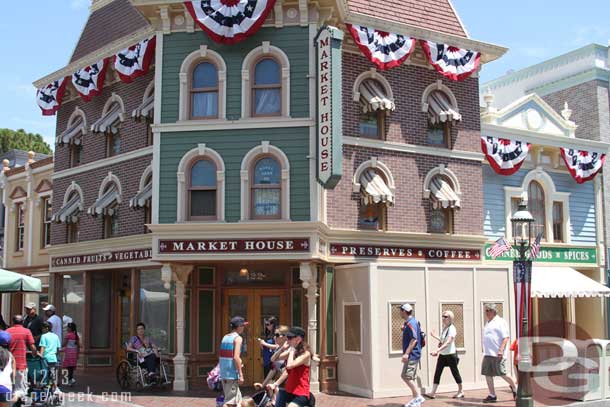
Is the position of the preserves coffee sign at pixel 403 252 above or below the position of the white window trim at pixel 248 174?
below

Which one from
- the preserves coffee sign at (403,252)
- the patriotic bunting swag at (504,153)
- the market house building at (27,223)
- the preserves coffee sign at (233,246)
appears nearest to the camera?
the preserves coffee sign at (233,246)

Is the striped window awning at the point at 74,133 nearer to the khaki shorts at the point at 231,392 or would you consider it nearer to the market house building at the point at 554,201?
the market house building at the point at 554,201

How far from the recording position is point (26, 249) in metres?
28.5

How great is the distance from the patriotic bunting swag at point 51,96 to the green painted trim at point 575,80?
16253 mm

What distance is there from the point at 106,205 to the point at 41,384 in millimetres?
6948

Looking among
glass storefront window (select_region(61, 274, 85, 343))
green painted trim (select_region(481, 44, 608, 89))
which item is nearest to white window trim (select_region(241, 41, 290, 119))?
glass storefront window (select_region(61, 274, 85, 343))

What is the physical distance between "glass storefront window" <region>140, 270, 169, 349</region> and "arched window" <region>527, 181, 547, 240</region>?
11.3 metres

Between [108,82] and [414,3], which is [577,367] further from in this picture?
[108,82]

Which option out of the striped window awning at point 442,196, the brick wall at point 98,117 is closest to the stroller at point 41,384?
the brick wall at point 98,117

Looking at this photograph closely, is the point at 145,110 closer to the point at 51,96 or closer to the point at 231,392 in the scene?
the point at 51,96

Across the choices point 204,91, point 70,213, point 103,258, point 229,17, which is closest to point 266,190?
point 204,91

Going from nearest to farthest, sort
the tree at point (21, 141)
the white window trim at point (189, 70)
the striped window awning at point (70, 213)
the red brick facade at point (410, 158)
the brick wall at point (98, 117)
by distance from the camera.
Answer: the white window trim at point (189, 70) < the red brick facade at point (410, 158) < the brick wall at point (98, 117) < the striped window awning at point (70, 213) < the tree at point (21, 141)

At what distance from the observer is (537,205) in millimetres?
23359

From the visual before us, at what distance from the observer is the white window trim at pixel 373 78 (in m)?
18.6
